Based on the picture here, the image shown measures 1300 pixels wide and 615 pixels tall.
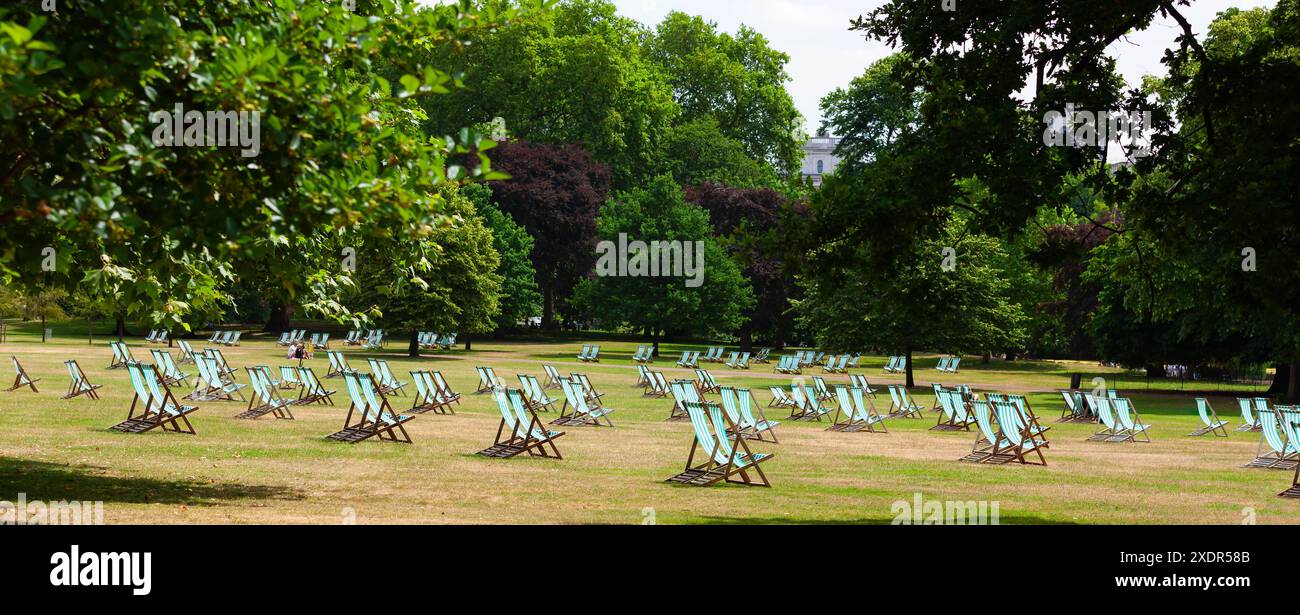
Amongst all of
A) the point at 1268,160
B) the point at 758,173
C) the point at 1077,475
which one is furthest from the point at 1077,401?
the point at 758,173

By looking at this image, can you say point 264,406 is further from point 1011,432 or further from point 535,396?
point 1011,432

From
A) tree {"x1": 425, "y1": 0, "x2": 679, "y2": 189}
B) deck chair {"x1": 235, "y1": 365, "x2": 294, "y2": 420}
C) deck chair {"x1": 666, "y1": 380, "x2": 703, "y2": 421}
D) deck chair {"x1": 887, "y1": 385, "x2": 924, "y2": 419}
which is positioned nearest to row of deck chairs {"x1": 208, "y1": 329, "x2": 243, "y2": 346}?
tree {"x1": 425, "y1": 0, "x2": 679, "y2": 189}

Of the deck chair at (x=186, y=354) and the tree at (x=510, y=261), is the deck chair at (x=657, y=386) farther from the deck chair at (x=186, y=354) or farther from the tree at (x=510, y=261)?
the tree at (x=510, y=261)

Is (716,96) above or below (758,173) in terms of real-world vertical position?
above

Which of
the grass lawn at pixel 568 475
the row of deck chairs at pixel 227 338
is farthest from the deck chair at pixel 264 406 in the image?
the row of deck chairs at pixel 227 338

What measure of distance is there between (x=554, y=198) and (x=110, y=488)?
53.9 meters

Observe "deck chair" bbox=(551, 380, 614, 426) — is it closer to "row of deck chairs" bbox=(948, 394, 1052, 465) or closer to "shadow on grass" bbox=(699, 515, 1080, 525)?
"row of deck chairs" bbox=(948, 394, 1052, 465)

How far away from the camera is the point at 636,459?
17.1 m

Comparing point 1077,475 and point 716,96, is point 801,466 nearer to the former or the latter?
point 1077,475

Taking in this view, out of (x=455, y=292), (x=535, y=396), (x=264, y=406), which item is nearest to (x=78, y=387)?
(x=264, y=406)

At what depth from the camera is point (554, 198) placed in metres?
65.8

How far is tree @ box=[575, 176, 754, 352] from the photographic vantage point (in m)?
57.6
